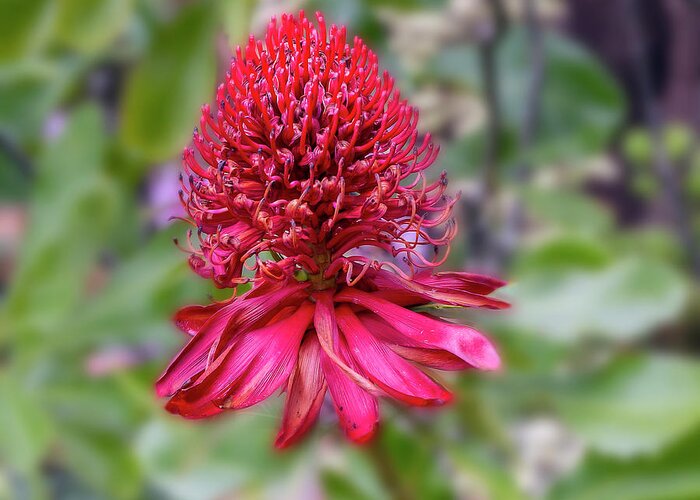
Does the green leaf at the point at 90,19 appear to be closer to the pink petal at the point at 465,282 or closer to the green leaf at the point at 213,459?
the green leaf at the point at 213,459

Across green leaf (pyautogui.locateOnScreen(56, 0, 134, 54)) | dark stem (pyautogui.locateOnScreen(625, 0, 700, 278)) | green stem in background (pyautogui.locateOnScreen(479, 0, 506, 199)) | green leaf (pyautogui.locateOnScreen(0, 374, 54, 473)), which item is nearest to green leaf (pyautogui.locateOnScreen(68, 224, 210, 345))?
green leaf (pyautogui.locateOnScreen(0, 374, 54, 473))

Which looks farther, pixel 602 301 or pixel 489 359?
pixel 602 301

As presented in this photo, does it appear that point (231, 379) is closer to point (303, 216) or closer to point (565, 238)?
point (303, 216)

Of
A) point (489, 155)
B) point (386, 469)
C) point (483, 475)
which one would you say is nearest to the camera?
point (386, 469)

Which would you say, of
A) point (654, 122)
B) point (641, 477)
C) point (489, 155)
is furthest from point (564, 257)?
point (654, 122)

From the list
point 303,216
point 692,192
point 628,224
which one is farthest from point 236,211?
point 628,224

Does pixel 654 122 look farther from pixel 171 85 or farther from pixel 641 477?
pixel 171 85

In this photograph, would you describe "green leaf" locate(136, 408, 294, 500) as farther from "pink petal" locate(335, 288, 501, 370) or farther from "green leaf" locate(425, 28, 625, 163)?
"green leaf" locate(425, 28, 625, 163)
